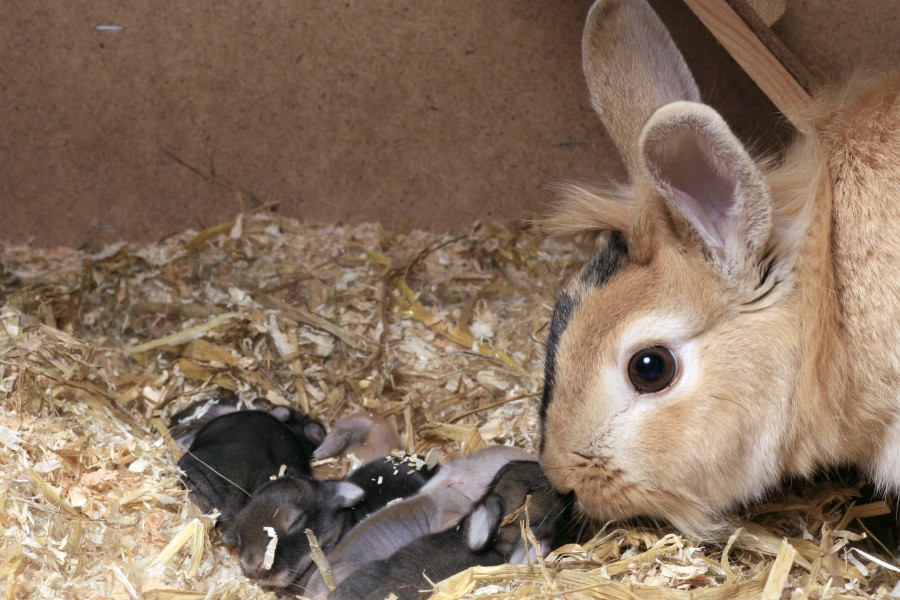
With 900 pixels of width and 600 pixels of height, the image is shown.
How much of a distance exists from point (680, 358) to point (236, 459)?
201 centimetres

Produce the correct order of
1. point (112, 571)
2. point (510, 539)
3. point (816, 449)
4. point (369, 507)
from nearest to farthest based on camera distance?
point (816, 449) < point (112, 571) < point (510, 539) < point (369, 507)

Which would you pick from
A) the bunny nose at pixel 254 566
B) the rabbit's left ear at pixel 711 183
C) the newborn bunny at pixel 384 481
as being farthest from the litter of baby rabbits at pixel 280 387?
the rabbit's left ear at pixel 711 183

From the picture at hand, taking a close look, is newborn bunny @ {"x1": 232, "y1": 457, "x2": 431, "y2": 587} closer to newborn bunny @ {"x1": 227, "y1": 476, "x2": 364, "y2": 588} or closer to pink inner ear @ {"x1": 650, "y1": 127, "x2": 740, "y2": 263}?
newborn bunny @ {"x1": 227, "y1": 476, "x2": 364, "y2": 588}

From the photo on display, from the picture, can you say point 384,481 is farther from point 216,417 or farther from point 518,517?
point 216,417

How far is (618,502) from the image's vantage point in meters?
2.81

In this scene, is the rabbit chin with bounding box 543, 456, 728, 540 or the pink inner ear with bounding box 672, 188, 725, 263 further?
the rabbit chin with bounding box 543, 456, 728, 540

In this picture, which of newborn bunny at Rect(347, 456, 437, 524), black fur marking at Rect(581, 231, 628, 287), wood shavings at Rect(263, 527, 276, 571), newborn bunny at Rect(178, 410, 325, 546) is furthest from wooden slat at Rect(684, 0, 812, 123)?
wood shavings at Rect(263, 527, 276, 571)

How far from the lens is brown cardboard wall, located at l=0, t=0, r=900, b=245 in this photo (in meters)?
4.85

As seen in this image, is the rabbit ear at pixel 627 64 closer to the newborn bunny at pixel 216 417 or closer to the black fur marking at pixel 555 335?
the black fur marking at pixel 555 335

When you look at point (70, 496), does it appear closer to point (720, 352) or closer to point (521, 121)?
point (720, 352)

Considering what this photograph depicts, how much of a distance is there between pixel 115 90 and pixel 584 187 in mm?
2998

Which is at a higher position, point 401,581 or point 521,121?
point 521,121

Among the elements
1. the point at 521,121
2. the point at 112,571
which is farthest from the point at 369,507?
the point at 521,121

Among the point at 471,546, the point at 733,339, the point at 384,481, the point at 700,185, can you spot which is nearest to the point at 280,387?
the point at 384,481
